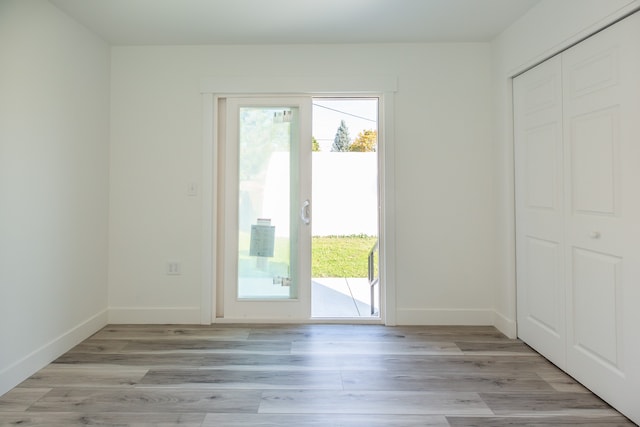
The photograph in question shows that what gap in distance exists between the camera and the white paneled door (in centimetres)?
174

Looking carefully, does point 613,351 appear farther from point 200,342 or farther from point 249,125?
point 249,125

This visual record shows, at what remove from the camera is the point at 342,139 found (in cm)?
609

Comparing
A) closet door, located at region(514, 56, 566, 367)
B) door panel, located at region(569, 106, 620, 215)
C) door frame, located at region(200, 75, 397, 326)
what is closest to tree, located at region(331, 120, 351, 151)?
door frame, located at region(200, 75, 397, 326)

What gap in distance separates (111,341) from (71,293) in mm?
458

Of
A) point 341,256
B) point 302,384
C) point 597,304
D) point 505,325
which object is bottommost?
point 302,384

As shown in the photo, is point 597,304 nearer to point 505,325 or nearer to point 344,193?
point 505,325

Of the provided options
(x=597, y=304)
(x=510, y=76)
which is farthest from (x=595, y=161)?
(x=510, y=76)

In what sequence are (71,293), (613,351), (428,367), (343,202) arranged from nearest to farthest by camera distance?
(613,351) < (428,367) < (71,293) < (343,202)

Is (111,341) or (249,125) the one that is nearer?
(111,341)

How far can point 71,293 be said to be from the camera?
2543 millimetres

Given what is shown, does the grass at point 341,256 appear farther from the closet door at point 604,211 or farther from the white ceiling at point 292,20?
the closet door at point 604,211

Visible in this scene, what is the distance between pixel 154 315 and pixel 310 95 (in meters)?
2.32

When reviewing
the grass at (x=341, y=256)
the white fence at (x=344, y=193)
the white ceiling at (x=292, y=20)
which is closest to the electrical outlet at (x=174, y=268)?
the white ceiling at (x=292, y=20)

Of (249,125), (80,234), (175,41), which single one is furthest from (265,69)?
(80,234)
